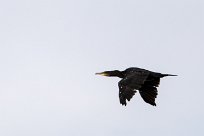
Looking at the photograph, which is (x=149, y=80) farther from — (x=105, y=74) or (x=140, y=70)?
(x=105, y=74)

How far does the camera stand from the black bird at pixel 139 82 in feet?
178

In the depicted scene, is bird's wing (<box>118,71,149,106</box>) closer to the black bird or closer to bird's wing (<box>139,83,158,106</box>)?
the black bird

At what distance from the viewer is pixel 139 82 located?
5522 centimetres

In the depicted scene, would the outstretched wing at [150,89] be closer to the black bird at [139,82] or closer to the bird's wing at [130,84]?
the black bird at [139,82]

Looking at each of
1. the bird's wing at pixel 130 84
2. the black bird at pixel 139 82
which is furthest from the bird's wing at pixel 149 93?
the bird's wing at pixel 130 84

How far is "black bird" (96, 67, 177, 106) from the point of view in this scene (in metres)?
54.1

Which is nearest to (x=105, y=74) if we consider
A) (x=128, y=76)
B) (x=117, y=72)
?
(x=117, y=72)

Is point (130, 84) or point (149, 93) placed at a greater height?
point (130, 84)

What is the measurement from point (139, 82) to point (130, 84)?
68 centimetres

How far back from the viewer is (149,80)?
5838 cm

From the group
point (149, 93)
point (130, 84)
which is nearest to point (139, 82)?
point (130, 84)

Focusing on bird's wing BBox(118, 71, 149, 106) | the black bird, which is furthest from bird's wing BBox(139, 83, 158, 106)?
bird's wing BBox(118, 71, 149, 106)

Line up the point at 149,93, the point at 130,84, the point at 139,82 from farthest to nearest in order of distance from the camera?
the point at 149,93 < the point at 139,82 < the point at 130,84

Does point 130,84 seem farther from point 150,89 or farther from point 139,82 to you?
point 150,89
